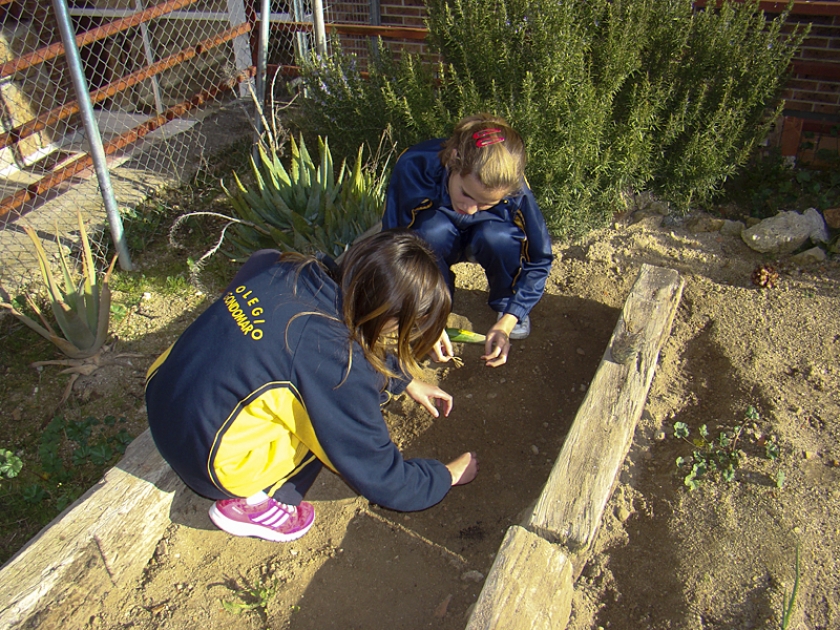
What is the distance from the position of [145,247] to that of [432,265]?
284cm

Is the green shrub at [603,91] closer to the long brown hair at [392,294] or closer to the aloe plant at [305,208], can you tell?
the aloe plant at [305,208]

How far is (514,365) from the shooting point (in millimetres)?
2789

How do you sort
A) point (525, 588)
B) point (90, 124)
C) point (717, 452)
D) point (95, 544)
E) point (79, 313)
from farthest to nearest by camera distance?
point (90, 124) → point (79, 313) → point (717, 452) → point (95, 544) → point (525, 588)

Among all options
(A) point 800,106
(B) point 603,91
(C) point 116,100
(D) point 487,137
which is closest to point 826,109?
(A) point 800,106

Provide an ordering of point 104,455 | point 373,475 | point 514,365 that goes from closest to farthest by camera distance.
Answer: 1. point 373,475
2. point 104,455
3. point 514,365

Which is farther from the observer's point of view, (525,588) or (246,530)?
(246,530)

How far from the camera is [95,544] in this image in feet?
6.23

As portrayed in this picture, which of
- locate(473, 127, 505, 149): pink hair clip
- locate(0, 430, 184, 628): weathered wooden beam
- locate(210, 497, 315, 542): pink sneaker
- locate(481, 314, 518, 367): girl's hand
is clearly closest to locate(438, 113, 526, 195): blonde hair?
locate(473, 127, 505, 149): pink hair clip

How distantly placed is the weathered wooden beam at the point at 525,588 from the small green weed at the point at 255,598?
740 millimetres

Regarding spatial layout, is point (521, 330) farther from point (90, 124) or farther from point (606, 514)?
point (90, 124)

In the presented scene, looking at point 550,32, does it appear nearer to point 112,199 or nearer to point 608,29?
point 608,29

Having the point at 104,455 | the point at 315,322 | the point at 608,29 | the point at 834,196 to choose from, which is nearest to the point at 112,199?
the point at 104,455

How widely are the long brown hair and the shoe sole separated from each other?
2.70ft

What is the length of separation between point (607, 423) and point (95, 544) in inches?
66.6
